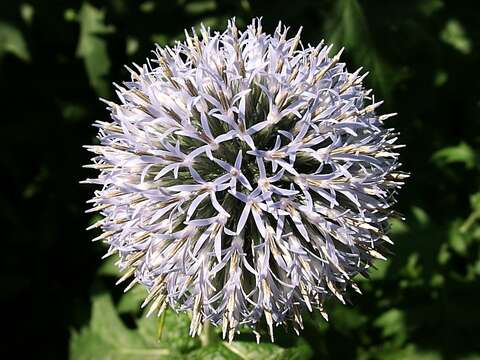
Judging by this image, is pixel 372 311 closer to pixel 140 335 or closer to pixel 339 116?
pixel 140 335

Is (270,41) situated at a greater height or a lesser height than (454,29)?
lesser

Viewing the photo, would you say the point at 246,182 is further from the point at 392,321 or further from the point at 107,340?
the point at 392,321

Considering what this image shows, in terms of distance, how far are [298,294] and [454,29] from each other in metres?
2.36

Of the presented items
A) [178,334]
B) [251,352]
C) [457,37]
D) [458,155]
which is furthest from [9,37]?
[457,37]

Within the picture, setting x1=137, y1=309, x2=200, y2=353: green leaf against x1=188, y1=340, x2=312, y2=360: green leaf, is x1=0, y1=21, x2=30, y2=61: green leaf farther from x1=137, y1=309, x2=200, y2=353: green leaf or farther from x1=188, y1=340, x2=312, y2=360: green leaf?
x1=188, y1=340, x2=312, y2=360: green leaf

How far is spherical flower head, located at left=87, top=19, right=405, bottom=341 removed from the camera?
204 centimetres

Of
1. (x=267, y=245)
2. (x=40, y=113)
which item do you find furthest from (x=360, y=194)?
(x=40, y=113)

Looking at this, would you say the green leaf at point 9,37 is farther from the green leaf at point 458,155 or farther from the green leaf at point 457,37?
the green leaf at point 457,37

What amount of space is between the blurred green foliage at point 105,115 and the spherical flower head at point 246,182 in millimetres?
302

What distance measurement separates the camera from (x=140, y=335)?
117 inches

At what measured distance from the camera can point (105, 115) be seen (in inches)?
147

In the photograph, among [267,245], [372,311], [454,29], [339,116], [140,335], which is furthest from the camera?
[454,29]

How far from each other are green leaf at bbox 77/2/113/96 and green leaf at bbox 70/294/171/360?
101 centimetres

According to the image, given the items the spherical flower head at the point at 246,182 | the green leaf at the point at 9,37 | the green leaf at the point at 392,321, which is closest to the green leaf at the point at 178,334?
the spherical flower head at the point at 246,182
